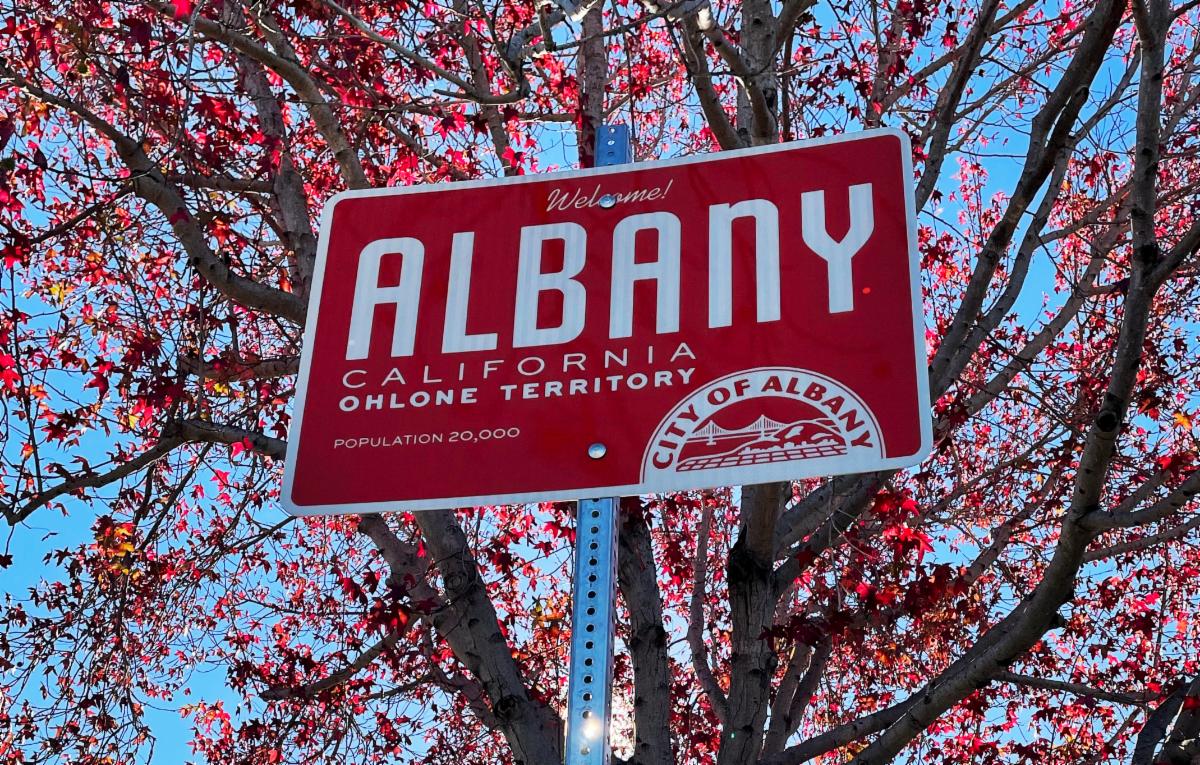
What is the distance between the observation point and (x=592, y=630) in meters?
2.14

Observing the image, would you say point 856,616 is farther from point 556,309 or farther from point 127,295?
point 127,295

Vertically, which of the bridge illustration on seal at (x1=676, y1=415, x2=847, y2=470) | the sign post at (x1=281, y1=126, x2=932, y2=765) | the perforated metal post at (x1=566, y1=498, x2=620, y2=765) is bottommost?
the perforated metal post at (x1=566, y1=498, x2=620, y2=765)

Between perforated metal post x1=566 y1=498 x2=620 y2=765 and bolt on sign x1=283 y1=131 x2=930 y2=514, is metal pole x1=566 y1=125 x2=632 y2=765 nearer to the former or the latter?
perforated metal post x1=566 y1=498 x2=620 y2=765

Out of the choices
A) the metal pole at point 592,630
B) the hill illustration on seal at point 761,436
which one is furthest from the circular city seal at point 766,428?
the metal pole at point 592,630

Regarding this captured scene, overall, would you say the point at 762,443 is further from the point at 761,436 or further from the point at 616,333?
the point at 616,333

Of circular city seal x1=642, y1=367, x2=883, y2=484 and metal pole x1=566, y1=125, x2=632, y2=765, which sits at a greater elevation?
circular city seal x1=642, y1=367, x2=883, y2=484

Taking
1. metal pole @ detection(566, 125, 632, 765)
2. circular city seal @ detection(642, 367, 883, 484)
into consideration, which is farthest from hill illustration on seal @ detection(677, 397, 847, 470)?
metal pole @ detection(566, 125, 632, 765)

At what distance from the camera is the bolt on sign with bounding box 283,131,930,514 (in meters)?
2.22

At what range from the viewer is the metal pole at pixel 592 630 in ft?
6.68

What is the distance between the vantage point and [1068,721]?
8.59 meters

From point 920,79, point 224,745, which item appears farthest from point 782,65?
point 224,745

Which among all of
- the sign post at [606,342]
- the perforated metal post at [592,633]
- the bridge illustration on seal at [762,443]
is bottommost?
the perforated metal post at [592,633]

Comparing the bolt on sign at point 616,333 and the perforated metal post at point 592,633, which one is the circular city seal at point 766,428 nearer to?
the bolt on sign at point 616,333

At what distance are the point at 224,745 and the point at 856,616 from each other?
18.9 ft
